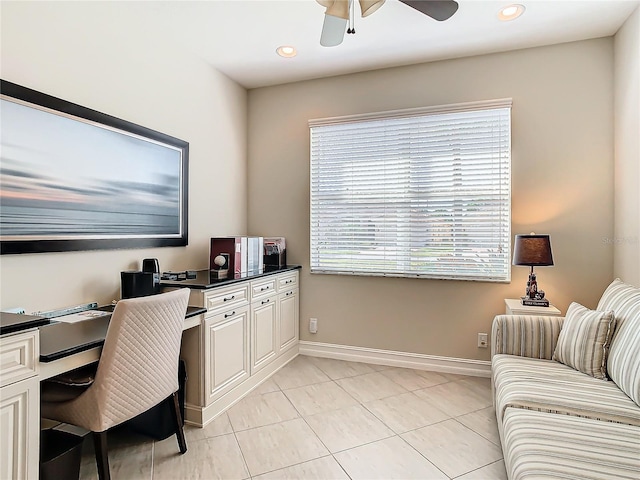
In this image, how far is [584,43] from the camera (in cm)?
286

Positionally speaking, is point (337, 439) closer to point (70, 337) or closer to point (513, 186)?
point (70, 337)

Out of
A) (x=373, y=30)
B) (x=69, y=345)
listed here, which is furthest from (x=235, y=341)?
(x=373, y=30)

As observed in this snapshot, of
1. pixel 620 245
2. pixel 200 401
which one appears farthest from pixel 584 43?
pixel 200 401

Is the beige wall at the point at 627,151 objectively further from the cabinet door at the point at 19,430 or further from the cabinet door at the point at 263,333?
the cabinet door at the point at 19,430

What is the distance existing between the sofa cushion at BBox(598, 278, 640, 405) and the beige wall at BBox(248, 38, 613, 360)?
85cm

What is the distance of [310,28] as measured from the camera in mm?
2715

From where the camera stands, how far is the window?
10.1 ft

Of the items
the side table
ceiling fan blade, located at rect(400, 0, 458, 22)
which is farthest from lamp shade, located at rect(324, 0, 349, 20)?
the side table

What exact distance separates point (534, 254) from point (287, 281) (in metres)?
2.05

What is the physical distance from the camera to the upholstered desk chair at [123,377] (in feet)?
5.26

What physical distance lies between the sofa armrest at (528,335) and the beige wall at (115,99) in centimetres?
241

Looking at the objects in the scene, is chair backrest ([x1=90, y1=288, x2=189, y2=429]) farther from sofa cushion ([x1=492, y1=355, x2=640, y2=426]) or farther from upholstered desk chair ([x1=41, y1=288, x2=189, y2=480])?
sofa cushion ([x1=492, y1=355, x2=640, y2=426])

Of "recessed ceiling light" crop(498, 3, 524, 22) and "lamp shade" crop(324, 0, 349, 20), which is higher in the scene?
"recessed ceiling light" crop(498, 3, 524, 22)

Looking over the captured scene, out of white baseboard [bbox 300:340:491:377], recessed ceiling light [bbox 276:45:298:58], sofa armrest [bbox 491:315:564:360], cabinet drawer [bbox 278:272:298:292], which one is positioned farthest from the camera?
cabinet drawer [bbox 278:272:298:292]
